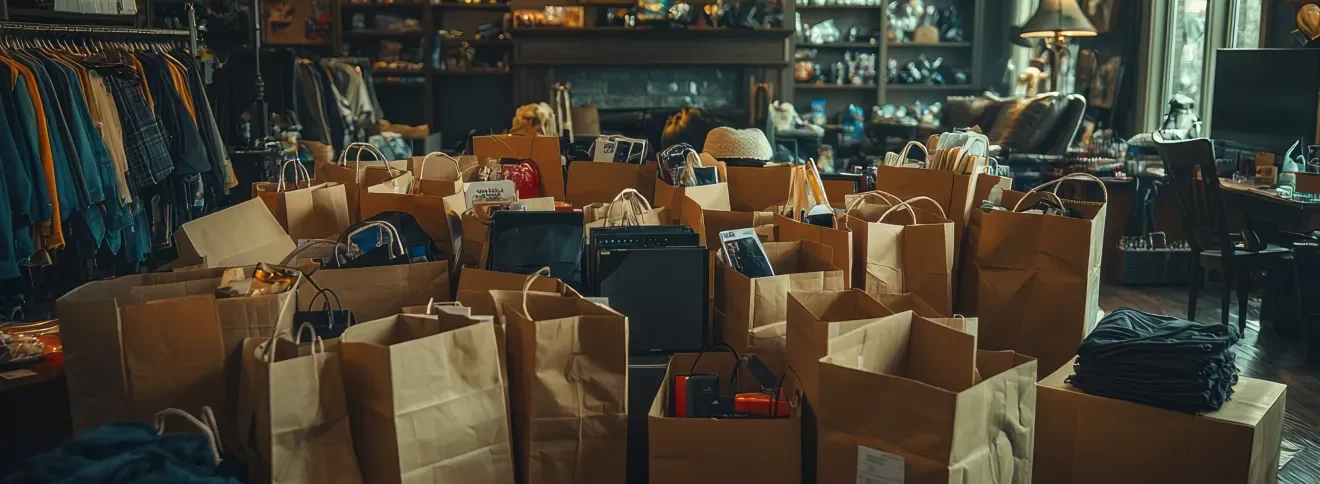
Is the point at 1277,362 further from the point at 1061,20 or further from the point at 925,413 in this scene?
the point at 925,413

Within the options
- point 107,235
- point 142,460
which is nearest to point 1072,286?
point 142,460

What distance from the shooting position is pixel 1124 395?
1.98 metres

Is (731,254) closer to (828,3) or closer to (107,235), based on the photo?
(107,235)

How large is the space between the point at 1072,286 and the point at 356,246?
1.66 metres

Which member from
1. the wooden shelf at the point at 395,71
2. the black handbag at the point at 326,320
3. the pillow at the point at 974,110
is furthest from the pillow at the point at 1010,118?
the black handbag at the point at 326,320

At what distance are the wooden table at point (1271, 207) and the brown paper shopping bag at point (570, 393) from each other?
11.0ft

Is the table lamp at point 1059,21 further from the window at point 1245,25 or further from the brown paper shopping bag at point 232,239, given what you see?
the brown paper shopping bag at point 232,239

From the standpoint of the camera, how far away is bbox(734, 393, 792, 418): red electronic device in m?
1.90

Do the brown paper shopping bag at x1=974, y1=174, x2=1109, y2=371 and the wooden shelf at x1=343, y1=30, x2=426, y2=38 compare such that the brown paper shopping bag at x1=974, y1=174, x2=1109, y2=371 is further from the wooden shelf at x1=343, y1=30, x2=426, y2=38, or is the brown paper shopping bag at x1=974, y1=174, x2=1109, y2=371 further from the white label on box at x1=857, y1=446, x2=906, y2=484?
the wooden shelf at x1=343, y1=30, x2=426, y2=38

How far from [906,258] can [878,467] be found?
966 mm

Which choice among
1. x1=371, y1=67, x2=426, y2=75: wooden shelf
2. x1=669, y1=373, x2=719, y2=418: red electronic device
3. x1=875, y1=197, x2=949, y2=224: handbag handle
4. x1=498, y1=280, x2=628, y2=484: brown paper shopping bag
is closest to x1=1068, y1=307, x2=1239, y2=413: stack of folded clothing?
x1=875, y1=197, x2=949, y2=224: handbag handle

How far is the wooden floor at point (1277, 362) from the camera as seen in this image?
9.91ft

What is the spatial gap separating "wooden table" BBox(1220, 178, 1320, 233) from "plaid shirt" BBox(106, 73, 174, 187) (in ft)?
15.3

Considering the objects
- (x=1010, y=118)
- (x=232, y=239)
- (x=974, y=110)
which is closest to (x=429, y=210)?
(x=232, y=239)
